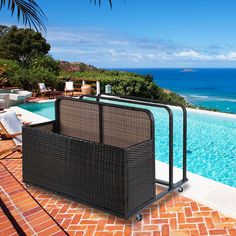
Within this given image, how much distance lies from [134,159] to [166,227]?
77 centimetres

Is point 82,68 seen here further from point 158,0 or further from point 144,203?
point 144,203

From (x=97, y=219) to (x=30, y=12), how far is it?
7.34 ft

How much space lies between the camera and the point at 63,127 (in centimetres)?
447

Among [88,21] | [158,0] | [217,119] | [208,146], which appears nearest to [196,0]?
[158,0]

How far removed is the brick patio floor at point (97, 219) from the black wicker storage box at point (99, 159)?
152 mm

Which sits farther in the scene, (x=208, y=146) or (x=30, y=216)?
(x=208, y=146)

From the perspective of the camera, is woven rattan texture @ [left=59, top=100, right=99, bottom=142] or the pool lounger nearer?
the pool lounger

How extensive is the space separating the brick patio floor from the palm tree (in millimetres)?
1984

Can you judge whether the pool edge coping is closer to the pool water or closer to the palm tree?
the palm tree

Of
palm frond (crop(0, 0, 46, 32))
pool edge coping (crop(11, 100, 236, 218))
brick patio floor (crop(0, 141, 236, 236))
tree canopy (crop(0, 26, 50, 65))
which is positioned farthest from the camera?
tree canopy (crop(0, 26, 50, 65))

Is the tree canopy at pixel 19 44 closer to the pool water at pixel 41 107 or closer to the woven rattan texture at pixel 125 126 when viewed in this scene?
the pool water at pixel 41 107

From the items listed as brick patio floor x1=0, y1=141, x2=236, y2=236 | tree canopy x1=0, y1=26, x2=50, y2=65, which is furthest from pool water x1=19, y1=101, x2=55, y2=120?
tree canopy x1=0, y1=26, x2=50, y2=65

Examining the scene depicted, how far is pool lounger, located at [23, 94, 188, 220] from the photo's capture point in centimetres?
302

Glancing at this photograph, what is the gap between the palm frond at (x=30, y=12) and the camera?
2807 millimetres
